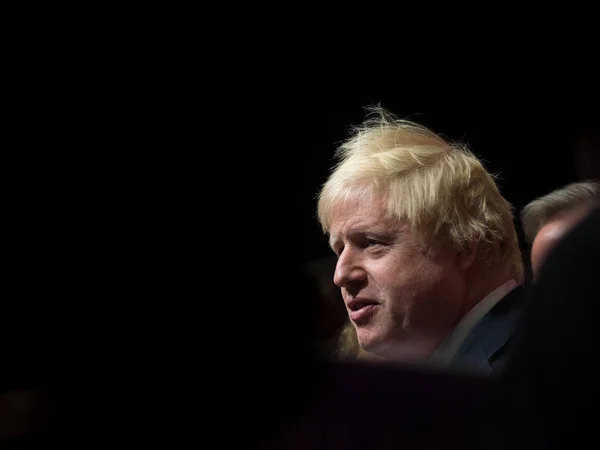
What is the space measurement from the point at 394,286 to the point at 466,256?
211 millimetres

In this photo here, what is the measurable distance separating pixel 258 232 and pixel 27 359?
2.49ft

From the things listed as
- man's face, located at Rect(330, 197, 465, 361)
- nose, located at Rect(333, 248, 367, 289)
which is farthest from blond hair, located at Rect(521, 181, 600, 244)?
nose, located at Rect(333, 248, 367, 289)

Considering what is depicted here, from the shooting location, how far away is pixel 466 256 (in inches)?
85.4

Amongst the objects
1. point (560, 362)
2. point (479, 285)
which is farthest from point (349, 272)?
point (560, 362)

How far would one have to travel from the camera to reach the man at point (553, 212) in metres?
2.51

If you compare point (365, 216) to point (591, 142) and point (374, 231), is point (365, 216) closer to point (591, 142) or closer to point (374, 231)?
point (374, 231)

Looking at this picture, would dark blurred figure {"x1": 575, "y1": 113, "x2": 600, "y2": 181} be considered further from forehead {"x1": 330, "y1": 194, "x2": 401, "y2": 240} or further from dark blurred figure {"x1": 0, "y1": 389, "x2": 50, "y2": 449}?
dark blurred figure {"x1": 0, "y1": 389, "x2": 50, "y2": 449}

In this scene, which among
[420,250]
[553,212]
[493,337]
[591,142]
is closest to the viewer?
[591,142]

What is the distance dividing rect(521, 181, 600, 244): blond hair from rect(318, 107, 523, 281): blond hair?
39 centimetres

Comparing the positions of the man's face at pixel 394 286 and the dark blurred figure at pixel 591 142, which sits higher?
the dark blurred figure at pixel 591 142

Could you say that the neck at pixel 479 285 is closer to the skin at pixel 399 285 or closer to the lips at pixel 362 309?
the skin at pixel 399 285

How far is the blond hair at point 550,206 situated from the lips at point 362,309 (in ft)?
2.35

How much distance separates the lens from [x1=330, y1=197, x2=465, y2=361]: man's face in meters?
2.12

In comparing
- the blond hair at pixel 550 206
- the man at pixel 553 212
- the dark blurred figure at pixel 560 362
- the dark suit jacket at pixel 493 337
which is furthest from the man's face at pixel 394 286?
the dark blurred figure at pixel 560 362
